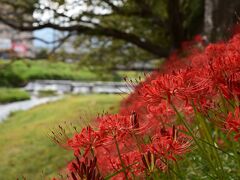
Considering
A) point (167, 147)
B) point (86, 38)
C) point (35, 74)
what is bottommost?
point (35, 74)

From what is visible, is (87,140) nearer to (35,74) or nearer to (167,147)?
(167,147)

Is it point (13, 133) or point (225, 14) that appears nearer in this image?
point (225, 14)

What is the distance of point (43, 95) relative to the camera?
25.8 metres

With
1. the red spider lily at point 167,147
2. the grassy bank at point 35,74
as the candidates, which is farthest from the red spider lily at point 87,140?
the grassy bank at point 35,74

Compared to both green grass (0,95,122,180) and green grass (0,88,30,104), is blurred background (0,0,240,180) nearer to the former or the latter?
green grass (0,95,122,180)

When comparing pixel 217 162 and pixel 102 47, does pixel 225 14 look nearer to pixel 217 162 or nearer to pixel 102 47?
pixel 217 162

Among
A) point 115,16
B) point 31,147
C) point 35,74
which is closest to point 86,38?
point 115,16

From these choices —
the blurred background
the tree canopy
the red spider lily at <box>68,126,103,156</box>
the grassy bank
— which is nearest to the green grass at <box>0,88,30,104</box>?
the grassy bank

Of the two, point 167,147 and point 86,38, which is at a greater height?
point 86,38

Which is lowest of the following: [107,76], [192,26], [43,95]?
[43,95]

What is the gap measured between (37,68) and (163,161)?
3238 centimetres

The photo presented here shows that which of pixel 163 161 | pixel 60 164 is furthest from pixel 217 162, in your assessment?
pixel 60 164

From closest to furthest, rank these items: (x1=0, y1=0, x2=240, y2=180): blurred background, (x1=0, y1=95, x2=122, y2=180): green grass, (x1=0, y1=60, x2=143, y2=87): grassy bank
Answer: (x1=0, y1=95, x2=122, y2=180): green grass, (x1=0, y1=0, x2=240, y2=180): blurred background, (x1=0, y1=60, x2=143, y2=87): grassy bank

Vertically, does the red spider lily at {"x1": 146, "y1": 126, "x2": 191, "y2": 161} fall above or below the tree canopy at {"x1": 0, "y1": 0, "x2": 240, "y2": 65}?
below
